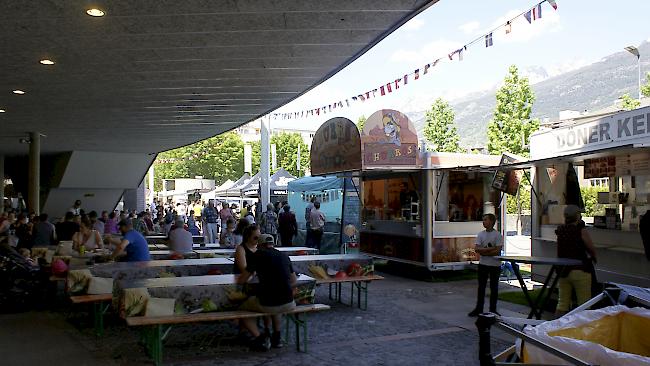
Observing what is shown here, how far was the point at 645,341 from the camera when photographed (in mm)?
3066

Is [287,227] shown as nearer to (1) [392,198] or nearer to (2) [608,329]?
(1) [392,198]

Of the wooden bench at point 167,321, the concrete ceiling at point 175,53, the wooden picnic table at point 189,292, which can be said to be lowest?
the wooden bench at point 167,321

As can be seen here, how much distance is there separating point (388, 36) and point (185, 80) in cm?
423

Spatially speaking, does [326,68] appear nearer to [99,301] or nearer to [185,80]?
[185,80]

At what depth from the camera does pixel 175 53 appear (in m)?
8.43

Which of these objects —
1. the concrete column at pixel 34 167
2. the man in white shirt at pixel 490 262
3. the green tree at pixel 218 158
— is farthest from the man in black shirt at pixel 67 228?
the green tree at pixel 218 158

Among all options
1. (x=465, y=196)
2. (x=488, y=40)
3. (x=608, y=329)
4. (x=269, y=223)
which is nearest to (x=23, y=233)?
(x=269, y=223)

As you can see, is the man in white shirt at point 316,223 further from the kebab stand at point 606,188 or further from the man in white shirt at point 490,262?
the man in white shirt at point 490,262

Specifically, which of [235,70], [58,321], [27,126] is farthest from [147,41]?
[27,126]

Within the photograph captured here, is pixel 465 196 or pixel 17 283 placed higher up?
pixel 465 196

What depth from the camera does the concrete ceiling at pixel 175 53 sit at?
6.50 meters

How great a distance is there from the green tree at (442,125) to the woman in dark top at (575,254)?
119 feet

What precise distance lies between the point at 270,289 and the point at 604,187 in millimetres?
7326

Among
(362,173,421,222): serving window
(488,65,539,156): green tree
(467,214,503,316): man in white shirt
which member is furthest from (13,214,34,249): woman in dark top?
(488,65,539,156): green tree
